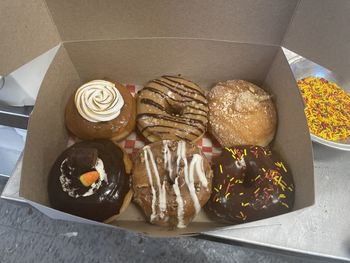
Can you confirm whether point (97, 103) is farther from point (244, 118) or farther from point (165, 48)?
point (244, 118)

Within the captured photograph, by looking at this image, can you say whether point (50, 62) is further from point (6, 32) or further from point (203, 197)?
point (203, 197)

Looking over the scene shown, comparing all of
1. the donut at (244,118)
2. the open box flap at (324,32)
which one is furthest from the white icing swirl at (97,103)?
the open box flap at (324,32)

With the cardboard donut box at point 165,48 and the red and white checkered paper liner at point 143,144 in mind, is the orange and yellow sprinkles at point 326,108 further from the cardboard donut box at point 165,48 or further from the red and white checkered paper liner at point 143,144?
the red and white checkered paper liner at point 143,144

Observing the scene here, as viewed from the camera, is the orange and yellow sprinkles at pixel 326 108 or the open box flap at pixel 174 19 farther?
the orange and yellow sprinkles at pixel 326 108

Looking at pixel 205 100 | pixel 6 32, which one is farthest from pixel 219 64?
pixel 6 32

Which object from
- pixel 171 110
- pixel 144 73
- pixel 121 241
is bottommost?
pixel 121 241

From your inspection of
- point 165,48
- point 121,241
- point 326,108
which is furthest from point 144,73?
Result: point 121,241
